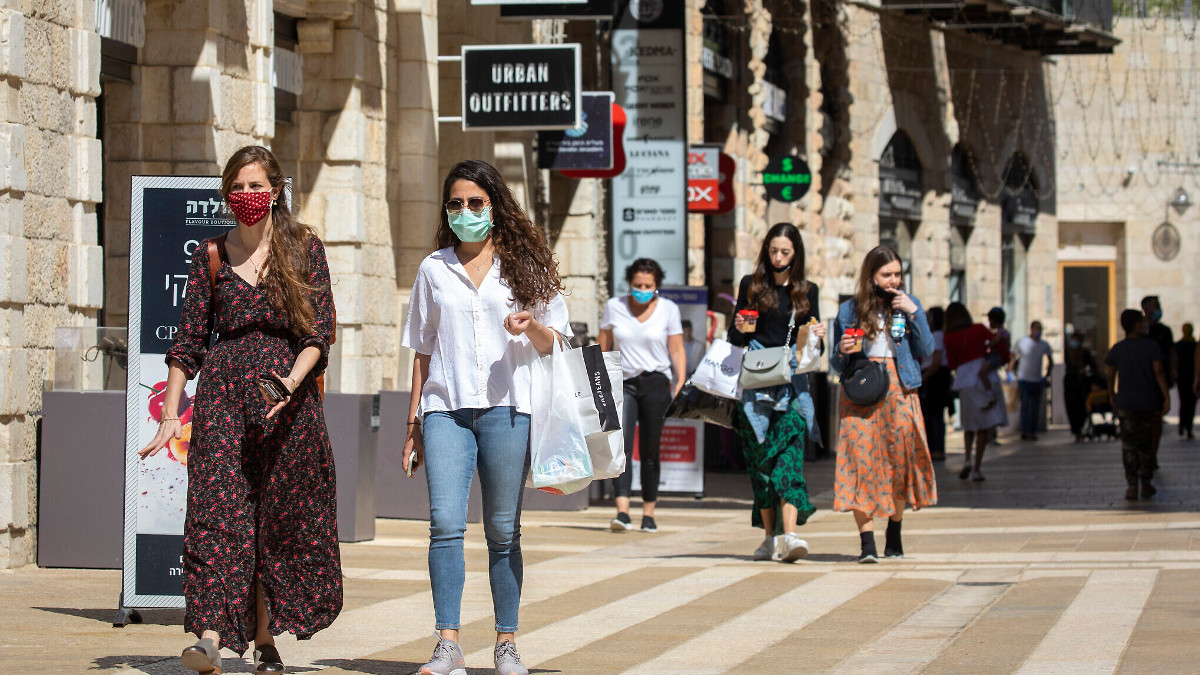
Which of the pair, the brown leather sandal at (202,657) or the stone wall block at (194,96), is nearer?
the brown leather sandal at (202,657)

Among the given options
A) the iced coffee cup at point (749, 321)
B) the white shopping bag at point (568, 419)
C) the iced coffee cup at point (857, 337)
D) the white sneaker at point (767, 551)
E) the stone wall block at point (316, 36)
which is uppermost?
the stone wall block at point (316, 36)

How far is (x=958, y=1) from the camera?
29.5m

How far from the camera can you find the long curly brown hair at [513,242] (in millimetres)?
6117

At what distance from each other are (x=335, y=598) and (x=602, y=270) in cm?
1532

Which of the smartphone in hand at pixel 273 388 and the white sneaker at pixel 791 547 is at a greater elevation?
the smartphone in hand at pixel 273 388

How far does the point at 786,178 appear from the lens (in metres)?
24.2

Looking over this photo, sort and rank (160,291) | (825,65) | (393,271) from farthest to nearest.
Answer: (825,65)
(393,271)
(160,291)

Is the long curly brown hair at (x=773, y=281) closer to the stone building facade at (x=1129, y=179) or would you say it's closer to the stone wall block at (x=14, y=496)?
the stone wall block at (x=14, y=496)

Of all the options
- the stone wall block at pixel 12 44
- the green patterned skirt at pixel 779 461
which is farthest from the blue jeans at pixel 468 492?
the green patterned skirt at pixel 779 461

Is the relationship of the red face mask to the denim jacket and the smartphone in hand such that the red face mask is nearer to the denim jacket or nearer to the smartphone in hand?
the smartphone in hand

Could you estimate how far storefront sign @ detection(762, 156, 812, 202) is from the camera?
24.0 m

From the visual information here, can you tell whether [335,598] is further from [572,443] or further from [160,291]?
[160,291]

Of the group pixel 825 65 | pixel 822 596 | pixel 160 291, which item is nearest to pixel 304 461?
pixel 160 291

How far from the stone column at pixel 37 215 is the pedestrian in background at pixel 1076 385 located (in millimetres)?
18370
